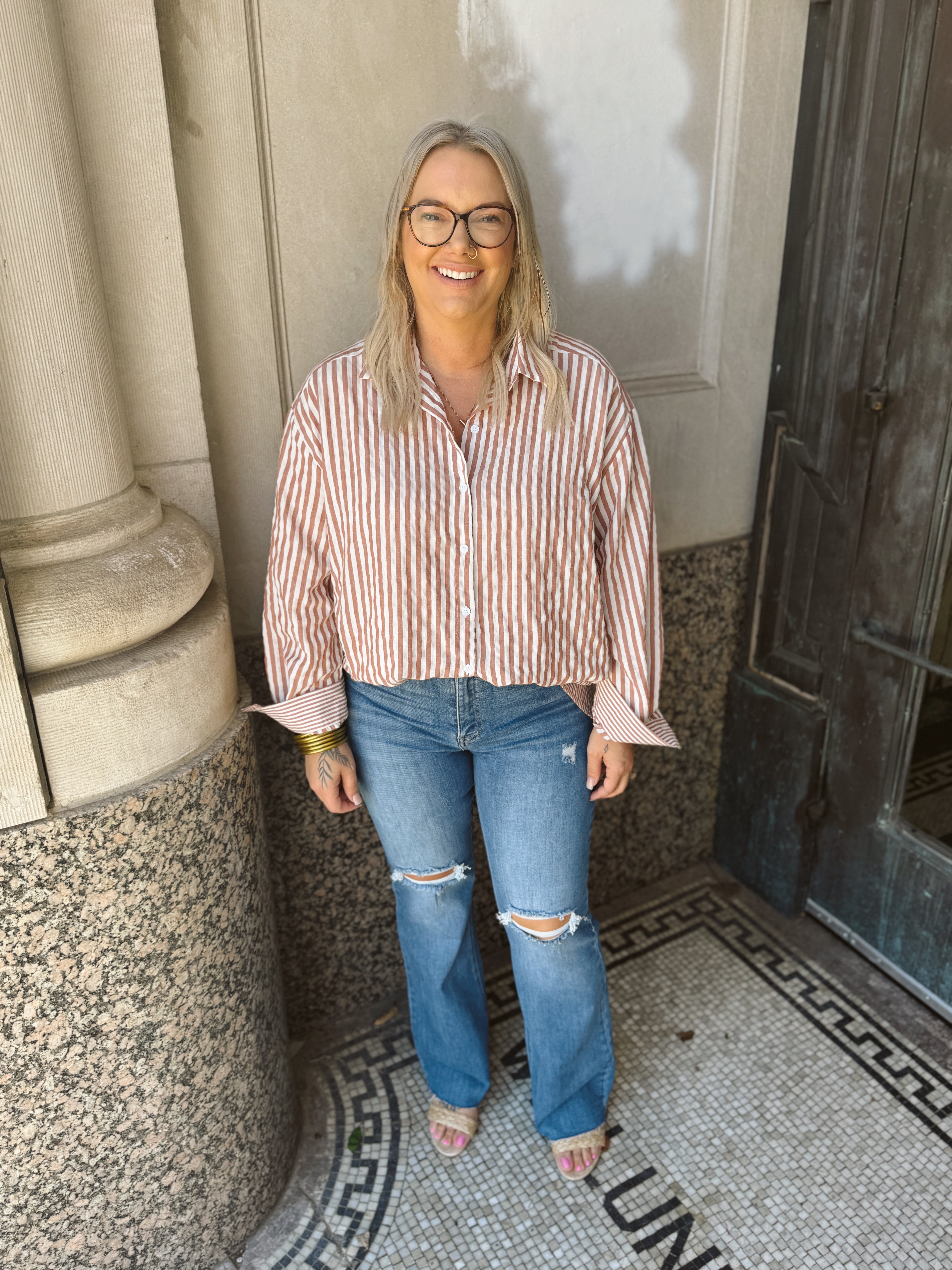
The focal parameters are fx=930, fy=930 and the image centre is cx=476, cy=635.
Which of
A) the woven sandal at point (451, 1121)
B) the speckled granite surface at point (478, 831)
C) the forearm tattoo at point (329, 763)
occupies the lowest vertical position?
the woven sandal at point (451, 1121)

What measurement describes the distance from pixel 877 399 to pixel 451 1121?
1.90 metres

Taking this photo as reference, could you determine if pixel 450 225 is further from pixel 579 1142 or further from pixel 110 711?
pixel 579 1142

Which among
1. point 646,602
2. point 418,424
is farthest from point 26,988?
point 646,602

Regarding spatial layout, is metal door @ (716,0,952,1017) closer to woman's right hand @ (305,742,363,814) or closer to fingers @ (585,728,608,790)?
fingers @ (585,728,608,790)

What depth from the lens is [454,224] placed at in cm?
148

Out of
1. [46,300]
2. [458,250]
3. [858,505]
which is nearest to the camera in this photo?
[46,300]

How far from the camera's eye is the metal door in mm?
2000

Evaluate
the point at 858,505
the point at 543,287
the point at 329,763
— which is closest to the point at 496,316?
the point at 543,287

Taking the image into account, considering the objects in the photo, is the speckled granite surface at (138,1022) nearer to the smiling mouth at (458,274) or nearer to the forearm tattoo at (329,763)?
the forearm tattoo at (329,763)

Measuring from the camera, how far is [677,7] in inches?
Answer: 79.5

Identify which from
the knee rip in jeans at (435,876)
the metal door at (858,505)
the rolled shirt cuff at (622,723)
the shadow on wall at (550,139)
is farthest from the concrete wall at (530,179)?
the rolled shirt cuff at (622,723)

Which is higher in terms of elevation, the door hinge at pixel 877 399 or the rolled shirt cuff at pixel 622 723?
the door hinge at pixel 877 399

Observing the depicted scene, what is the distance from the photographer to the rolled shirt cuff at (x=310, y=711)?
1721mm

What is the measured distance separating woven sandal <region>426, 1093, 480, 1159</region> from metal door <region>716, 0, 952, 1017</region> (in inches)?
44.9
